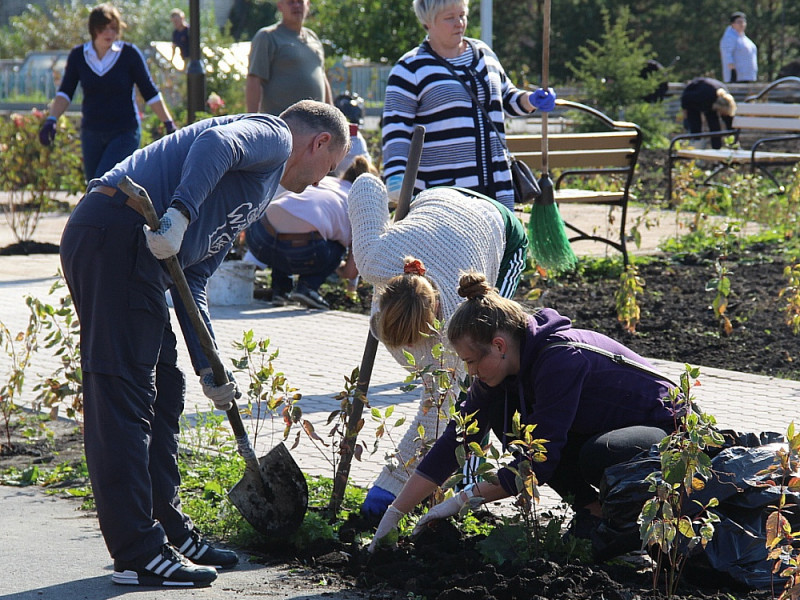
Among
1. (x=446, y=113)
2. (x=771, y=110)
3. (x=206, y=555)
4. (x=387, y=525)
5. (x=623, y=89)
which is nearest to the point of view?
(x=387, y=525)

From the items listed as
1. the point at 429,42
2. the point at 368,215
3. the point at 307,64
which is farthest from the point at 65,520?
the point at 307,64

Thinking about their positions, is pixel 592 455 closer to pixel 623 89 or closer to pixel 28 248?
pixel 28 248

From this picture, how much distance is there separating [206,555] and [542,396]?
1.19 meters

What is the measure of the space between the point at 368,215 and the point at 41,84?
23980 mm

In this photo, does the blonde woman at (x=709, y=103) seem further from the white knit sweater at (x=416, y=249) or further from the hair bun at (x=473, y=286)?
the hair bun at (x=473, y=286)

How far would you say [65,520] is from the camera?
4.20 m

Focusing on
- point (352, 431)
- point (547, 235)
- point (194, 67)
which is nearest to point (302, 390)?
point (547, 235)

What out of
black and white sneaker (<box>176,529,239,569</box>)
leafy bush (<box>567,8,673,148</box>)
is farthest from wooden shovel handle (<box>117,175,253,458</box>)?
leafy bush (<box>567,8,673,148</box>)

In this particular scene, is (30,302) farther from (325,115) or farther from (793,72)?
(793,72)

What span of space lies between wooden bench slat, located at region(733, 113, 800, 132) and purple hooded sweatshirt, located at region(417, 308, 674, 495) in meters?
10.2

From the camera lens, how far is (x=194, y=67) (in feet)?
33.9

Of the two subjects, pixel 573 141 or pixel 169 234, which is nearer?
pixel 169 234

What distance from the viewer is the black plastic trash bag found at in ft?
10.8

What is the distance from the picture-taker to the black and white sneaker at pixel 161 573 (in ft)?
Result: 11.4
